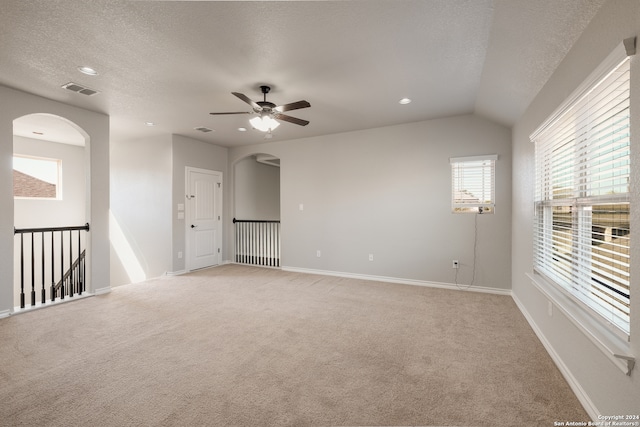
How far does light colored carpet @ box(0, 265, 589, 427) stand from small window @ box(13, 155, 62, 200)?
12.1 feet

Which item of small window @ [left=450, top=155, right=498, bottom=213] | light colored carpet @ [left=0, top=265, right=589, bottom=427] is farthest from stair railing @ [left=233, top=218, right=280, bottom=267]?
small window @ [left=450, top=155, right=498, bottom=213]

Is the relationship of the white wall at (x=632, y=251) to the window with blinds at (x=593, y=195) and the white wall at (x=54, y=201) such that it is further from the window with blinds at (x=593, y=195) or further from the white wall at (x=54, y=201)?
the white wall at (x=54, y=201)

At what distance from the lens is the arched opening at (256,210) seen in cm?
661

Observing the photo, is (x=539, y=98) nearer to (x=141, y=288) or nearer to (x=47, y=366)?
(x=47, y=366)

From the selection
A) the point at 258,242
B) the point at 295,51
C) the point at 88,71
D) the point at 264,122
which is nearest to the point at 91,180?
the point at 88,71

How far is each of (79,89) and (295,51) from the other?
2760 mm

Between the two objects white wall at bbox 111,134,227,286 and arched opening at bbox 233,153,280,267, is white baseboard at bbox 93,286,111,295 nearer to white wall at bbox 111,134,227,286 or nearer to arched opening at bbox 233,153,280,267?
white wall at bbox 111,134,227,286

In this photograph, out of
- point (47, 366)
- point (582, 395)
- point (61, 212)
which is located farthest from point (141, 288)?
point (582, 395)

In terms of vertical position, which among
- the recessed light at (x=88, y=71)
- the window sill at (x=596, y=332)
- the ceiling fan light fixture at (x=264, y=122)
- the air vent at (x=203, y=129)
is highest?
the air vent at (x=203, y=129)

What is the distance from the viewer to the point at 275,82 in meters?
3.33

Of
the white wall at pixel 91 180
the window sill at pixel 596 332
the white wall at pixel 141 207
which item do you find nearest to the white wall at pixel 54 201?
the white wall at pixel 141 207

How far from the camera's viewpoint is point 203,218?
20.7 ft

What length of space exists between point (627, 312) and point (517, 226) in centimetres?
259

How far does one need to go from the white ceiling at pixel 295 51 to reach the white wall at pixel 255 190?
326cm
